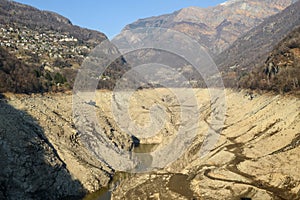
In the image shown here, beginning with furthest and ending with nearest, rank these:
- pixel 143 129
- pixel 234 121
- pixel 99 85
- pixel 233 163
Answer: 1. pixel 99 85
2. pixel 143 129
3. pixel 234 121
4. pixel 233 163

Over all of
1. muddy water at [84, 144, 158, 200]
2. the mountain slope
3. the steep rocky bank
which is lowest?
muddy water at [84, 144, 158, 200]

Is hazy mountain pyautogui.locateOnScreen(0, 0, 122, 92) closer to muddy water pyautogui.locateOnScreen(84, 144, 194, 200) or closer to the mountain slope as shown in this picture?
muddy water pyautogui.locateOnScreen(84, 144, 194, 200)

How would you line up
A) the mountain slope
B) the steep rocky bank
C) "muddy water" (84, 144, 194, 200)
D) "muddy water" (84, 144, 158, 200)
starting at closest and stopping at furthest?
the steep rocky bank → "muddy water" (84, 144, 194, 200) → "muddy water" (84, 144, 158, 200) → the mountain slope

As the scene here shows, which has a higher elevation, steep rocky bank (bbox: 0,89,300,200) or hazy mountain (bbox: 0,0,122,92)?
hazy mountain (bbox: 0,0,122,92)

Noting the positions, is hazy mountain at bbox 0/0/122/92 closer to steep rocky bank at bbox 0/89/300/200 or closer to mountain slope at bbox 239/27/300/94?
steep rocky bank at bbox 0/89/300/200

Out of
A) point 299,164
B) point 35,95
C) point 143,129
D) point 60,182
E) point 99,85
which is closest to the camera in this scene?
point 299,164

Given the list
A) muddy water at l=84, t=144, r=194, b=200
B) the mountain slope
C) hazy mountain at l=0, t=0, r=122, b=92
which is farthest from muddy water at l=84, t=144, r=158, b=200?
the mountain slope

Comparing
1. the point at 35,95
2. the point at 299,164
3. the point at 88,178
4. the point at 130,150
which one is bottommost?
the point at 130,150

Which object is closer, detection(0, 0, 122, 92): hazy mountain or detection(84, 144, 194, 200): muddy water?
detection(84, 144, 194, 200): muddy water

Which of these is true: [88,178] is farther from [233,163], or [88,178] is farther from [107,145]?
[233,163]

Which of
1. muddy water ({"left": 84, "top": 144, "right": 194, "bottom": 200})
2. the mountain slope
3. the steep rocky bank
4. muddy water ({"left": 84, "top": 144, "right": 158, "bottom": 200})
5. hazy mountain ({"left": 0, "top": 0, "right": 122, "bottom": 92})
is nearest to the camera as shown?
the steep rocky bank

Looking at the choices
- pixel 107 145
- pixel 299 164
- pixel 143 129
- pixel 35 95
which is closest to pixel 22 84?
pixel 35 95
